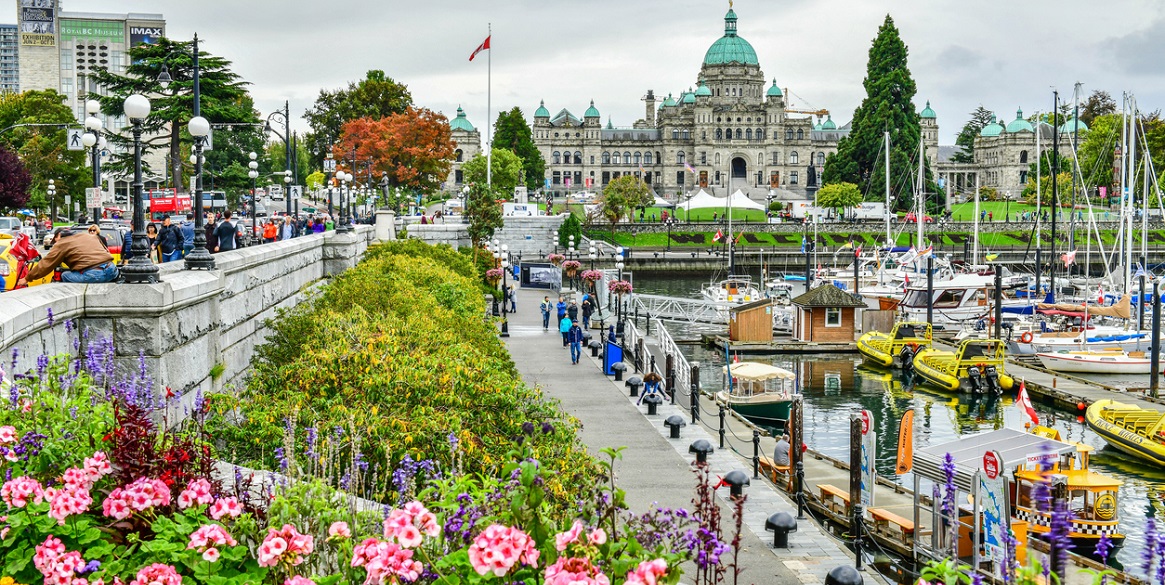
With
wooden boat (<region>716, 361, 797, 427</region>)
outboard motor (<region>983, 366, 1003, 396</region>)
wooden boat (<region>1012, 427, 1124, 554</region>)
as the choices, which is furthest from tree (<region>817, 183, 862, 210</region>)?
wooden boat (<region>1012, 427, 1124, 554</region>)

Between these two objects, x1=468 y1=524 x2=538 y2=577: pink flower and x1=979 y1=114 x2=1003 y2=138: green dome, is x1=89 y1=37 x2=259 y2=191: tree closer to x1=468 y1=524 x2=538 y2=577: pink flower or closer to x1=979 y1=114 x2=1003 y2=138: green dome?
x1=468 y1=524 x2=538 y2=577: pink flower

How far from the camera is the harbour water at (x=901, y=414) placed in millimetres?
24891

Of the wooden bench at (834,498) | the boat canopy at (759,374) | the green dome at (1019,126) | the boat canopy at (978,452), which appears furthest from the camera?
the green dome at (1019,126)

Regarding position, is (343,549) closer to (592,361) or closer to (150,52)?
(592,361)

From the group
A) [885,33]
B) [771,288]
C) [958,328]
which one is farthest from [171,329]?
[885,33]

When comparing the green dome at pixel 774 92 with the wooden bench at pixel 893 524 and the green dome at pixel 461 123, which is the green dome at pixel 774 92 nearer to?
the green dome at pixel 461 123

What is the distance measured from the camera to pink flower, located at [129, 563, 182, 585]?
5.57 m

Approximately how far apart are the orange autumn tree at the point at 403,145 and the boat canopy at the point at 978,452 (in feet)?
190

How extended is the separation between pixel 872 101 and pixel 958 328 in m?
59.7

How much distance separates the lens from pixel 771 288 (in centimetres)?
6619

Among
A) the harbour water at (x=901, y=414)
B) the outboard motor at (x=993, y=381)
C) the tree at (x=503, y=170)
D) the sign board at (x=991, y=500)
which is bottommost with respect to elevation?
the harbour water at (x=901, y=414)

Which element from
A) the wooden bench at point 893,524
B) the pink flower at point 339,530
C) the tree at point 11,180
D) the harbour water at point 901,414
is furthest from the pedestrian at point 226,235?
the tree at point 11,180

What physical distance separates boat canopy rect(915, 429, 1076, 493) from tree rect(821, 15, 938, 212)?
87.4m

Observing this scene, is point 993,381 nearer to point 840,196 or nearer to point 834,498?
point 834,498
